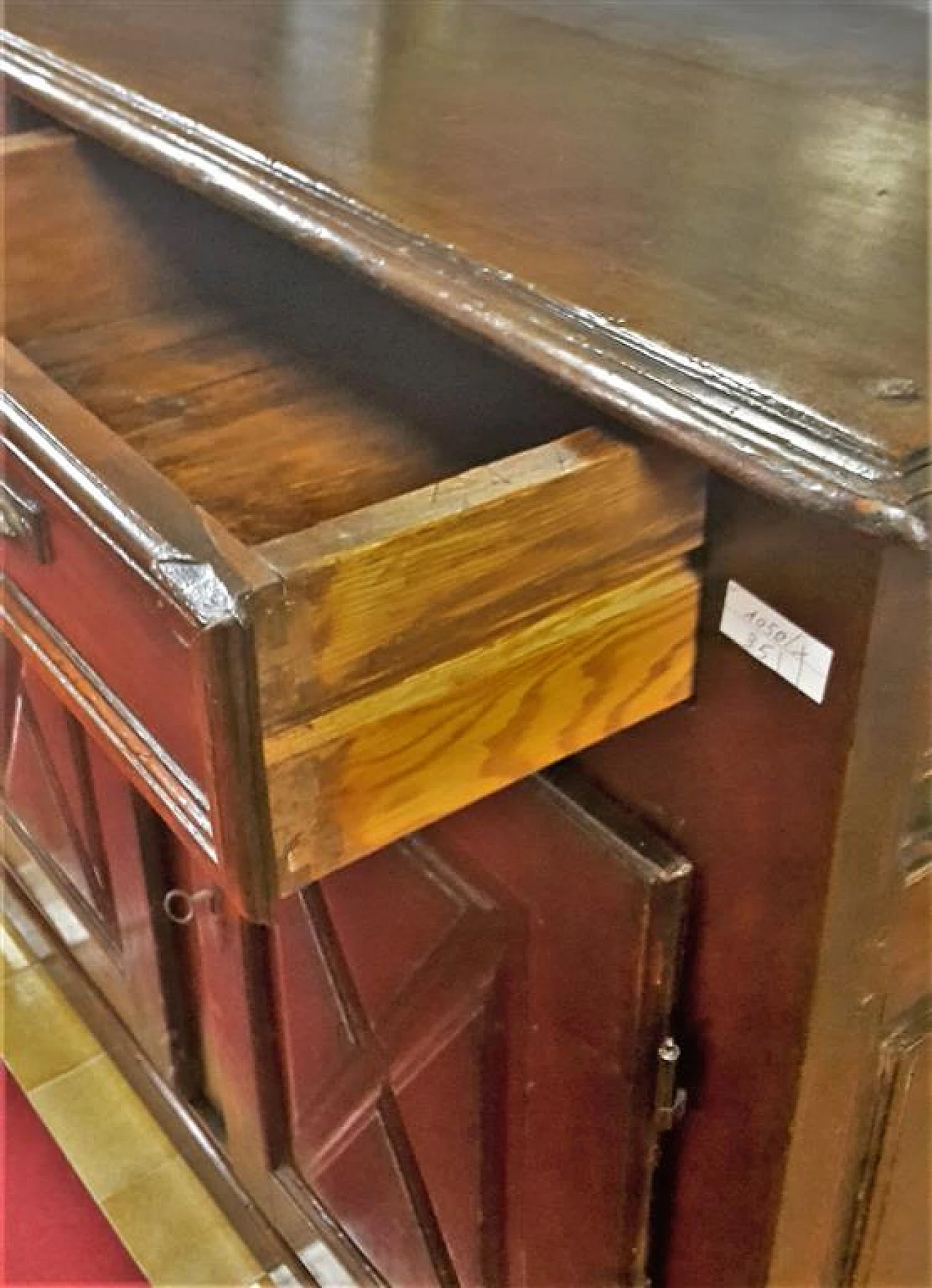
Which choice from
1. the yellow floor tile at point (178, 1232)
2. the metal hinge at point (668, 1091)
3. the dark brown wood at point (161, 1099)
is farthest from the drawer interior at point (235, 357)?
the yellow floor tile at point (178, 1232)

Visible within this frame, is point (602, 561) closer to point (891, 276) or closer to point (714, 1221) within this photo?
point (891, 276)

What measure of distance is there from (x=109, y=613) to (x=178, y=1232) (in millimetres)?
874

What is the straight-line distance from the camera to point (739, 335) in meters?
0.55

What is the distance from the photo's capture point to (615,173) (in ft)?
2.36

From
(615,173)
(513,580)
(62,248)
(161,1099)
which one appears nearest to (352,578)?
(513,580)

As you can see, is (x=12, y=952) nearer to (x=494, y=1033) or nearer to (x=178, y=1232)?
(x=178, y=1232)

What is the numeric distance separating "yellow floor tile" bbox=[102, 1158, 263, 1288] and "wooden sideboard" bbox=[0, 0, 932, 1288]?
25cm

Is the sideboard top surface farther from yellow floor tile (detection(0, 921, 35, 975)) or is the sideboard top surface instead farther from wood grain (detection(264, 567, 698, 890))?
yellow floor tile (detection(0, 921, 35, 975))

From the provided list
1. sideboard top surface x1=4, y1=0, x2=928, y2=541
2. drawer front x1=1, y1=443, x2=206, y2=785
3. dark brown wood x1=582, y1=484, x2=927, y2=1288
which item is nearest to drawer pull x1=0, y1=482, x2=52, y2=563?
drawer front x1=1, y1=443, x2=206, y2=785

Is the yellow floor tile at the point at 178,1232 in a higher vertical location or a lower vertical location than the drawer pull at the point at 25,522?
lower

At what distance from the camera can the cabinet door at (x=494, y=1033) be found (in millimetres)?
733

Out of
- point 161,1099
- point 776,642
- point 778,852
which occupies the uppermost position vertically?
point 776,642

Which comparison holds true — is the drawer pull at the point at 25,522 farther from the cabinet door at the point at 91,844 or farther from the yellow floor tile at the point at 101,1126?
the yellow floor tile at the point at 101,1126

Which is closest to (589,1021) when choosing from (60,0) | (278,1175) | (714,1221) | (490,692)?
(714,1221)
